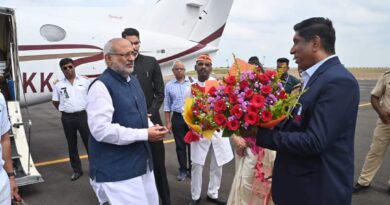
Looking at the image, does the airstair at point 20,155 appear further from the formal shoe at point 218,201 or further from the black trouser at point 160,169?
the formal shoe at point 218,201

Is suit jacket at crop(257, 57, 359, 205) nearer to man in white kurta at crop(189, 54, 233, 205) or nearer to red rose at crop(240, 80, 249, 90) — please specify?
red rose at crop(240, 80, 249, 90)

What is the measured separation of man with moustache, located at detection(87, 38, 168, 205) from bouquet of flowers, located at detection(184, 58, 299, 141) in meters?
0.64

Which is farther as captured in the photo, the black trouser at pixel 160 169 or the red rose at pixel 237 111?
the black trouser at pixel 160 169

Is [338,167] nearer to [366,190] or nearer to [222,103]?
[222,103]

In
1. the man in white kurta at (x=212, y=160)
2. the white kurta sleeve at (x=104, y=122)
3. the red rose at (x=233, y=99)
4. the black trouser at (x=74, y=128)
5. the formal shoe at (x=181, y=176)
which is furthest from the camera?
the black trouser at (x=74, y=128)

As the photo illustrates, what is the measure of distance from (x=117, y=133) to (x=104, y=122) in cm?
11

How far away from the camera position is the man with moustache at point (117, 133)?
97.3 inches

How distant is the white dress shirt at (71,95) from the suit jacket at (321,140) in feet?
13.4

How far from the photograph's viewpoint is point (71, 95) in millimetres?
5504

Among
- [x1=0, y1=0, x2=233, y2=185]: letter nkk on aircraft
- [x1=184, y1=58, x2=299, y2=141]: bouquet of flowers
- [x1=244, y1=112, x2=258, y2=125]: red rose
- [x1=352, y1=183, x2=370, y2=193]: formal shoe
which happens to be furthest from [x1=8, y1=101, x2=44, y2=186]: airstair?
[x1=352, y1=183, x2=370, y2=193]: formal shoe

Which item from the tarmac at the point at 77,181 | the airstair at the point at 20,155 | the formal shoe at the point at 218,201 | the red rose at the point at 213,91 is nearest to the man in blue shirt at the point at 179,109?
the tarmac at the point at 77,181

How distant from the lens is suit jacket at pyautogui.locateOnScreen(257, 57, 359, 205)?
Result: 5.98ft

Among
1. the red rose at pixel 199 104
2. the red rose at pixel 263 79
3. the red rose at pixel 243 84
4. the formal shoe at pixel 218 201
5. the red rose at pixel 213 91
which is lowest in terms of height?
the formal shoe at pixel 218 201

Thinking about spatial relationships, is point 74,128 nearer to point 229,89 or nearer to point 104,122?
point 104,122
